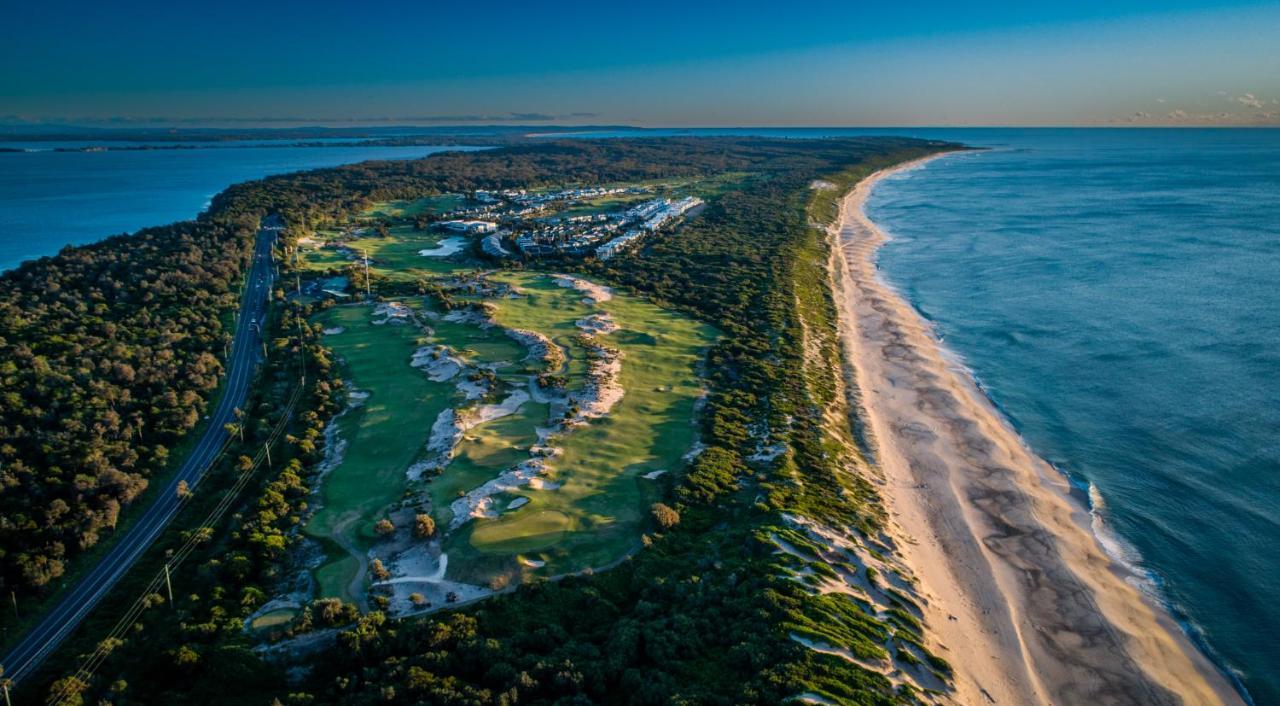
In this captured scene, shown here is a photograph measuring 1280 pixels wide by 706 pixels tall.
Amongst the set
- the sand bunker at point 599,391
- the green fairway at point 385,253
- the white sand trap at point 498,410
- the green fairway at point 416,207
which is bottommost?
the white sand trap at point 498,410

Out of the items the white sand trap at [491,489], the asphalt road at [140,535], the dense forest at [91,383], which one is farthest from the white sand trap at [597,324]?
the dense forest at [91,383]

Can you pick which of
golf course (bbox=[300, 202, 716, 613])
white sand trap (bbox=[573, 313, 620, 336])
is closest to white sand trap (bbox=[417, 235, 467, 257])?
golf course (bbox=[300, 202, 716, 613])

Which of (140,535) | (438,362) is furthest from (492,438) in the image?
(140,535)

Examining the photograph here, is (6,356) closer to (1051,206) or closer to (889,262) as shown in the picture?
(889,262)

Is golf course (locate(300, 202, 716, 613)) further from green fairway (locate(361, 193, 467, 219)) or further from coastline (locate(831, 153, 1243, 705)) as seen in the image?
green fairway (locate(361, 193, 467, 219))

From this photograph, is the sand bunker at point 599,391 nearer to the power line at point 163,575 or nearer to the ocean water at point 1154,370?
the power line at point 163,575

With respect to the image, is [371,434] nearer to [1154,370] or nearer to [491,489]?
[491,489]
